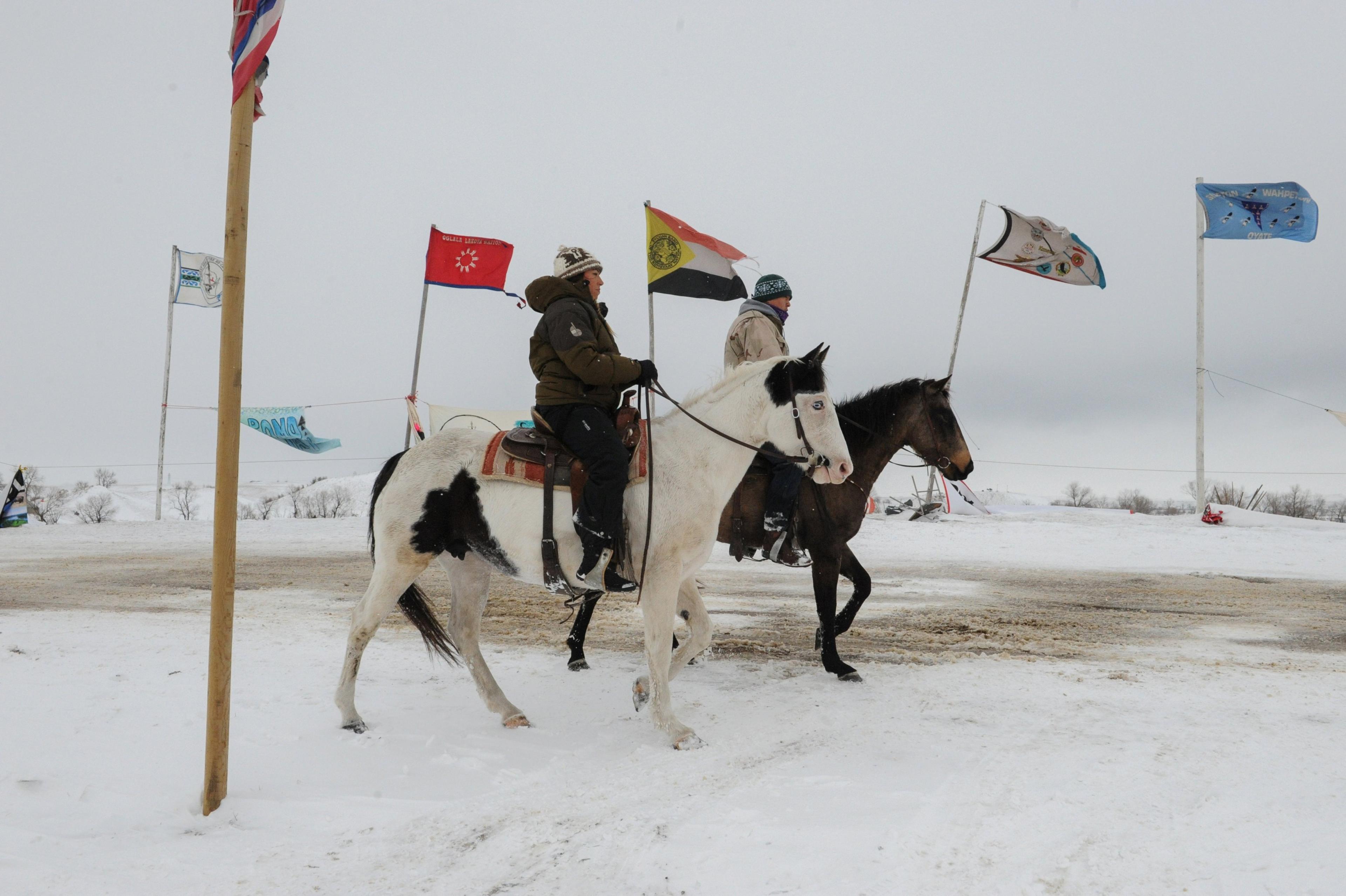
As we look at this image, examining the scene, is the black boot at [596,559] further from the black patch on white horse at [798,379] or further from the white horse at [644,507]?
the black patch on white horse at [798,379]

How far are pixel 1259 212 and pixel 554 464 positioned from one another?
23263mm

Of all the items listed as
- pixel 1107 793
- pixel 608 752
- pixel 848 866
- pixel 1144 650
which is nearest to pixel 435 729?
pixel 608 752

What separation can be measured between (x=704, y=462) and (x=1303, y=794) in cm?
330

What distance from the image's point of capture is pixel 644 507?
181 inches

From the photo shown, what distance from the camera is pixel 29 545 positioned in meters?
17.8

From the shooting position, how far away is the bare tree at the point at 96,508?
33.7 meters

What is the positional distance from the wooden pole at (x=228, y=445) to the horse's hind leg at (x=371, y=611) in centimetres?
103

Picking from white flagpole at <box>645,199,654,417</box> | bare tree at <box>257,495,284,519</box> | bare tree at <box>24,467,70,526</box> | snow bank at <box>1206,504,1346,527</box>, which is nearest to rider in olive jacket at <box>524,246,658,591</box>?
white flagpole at <box>645,199,654,417</box>

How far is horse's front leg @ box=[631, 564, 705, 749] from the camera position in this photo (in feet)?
14.6

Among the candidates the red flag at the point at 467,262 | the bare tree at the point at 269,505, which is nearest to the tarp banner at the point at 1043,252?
the red flag at the point at 467,262

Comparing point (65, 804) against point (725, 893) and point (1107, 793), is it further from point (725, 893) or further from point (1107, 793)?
point (1107, 793)

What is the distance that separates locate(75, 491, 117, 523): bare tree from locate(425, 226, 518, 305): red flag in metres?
23.9

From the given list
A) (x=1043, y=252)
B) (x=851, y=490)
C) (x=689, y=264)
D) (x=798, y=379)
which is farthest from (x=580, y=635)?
(x=1043, y=252)

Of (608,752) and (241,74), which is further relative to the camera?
(608,752)
